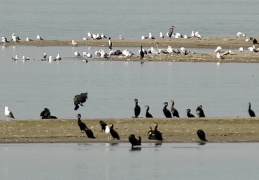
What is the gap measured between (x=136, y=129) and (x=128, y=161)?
180 inches

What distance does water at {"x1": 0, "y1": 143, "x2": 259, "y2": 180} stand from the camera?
91.5 feet

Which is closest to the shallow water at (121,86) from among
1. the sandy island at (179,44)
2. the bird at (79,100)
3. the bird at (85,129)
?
the bird at (79,100)

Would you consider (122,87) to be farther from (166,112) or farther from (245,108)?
(166,112)

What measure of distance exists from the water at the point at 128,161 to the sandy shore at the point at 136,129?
61 centimetres

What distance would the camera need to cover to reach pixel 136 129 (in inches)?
1351

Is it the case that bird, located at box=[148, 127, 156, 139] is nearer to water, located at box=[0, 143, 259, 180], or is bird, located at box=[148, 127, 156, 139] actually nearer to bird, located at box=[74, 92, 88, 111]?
water, located at box=[0, 143, 259, 180]

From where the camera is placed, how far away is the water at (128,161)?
27.9 m

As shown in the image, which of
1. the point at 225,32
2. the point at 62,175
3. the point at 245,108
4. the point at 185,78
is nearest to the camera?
the point at 62,175

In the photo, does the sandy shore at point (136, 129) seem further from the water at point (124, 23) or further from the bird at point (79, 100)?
the water at point (124, 23)

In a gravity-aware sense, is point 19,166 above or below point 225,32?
below

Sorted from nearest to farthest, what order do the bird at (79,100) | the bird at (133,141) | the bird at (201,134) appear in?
the bird at (133,141) < the bird at (201,134) < the bird at (79,100)

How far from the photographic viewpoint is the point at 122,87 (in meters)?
51.1

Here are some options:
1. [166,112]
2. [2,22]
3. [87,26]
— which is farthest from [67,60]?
[2,22]

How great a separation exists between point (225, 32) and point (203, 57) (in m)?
27.4
